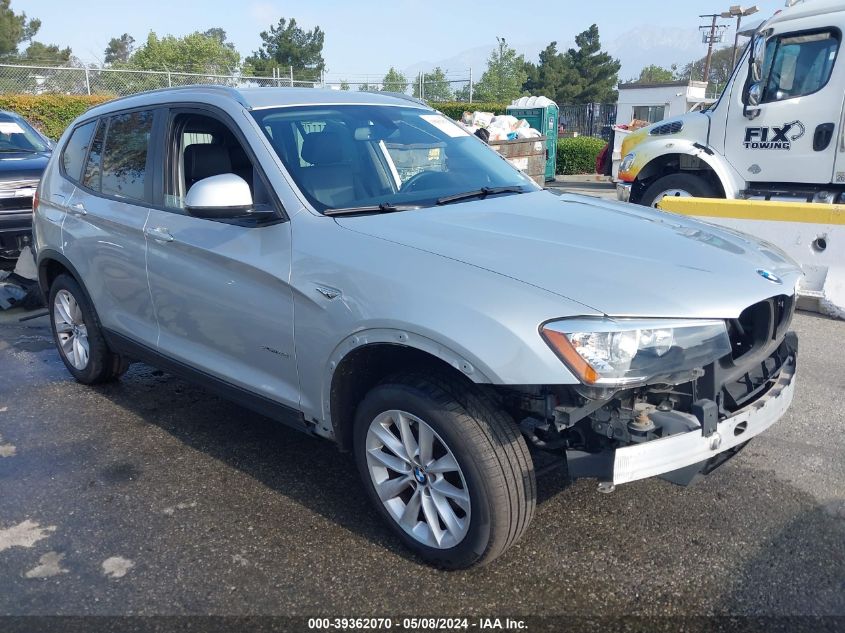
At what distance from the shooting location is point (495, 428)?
270 cm

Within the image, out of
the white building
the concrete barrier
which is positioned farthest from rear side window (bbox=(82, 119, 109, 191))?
the white building

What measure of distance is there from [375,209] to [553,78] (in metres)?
53.2

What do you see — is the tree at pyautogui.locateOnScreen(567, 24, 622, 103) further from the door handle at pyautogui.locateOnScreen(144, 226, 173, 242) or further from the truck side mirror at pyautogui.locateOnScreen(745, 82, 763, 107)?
the door handle at pyautogui.locateOnScreen(144, 226, 173, 242)

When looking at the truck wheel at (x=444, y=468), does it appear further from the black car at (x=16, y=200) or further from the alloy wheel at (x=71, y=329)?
the black car at (x=16, y=200)

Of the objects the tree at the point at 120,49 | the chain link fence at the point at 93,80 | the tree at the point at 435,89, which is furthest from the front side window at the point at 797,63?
the tree at the point at 120,49

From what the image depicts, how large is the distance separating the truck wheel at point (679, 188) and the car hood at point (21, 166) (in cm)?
710

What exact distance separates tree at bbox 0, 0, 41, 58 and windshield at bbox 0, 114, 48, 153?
43.2 metres

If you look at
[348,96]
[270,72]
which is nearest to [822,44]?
[348,96]

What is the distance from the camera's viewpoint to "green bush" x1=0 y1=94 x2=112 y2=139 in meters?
20.6

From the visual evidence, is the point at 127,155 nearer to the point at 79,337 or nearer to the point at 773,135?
the point at 79,337

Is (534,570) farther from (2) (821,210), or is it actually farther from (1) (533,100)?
(1) (533,100)

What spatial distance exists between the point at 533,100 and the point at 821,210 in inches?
527

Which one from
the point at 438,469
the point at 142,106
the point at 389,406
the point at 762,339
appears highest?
the point at 142,106

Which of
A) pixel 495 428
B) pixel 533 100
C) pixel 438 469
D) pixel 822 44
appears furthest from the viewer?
pixel 533 100
